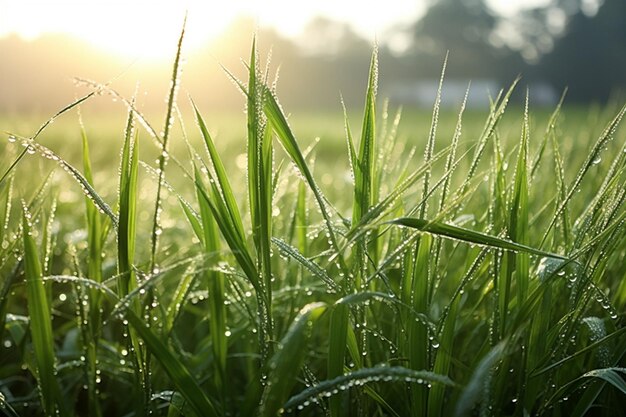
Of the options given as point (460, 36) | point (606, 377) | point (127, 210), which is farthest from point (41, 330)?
point (460, 36)

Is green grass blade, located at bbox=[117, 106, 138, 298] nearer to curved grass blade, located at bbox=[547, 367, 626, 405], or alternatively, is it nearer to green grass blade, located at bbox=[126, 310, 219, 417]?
green grass blade, located at bbox=[126, 310, 219, 417]

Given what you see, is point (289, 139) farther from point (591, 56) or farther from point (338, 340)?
point (591, 56)

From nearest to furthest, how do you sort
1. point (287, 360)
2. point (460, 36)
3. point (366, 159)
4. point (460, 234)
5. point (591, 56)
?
1. point (287, 360)
2. point (460, 234)
3. point (366, 159)
4. point (591, 56)
5. point (460, 36)

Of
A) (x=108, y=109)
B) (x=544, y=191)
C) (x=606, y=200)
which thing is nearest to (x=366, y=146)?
(x=606, y=200)

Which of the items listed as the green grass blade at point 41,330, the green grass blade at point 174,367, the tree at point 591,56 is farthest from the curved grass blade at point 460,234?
A: the tree at point 591,56

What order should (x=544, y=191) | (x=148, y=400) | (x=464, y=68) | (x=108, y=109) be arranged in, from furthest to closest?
(x=464, y=68)
(x=108, y=109)
(x=544, y=191)
(x=148, y=400)

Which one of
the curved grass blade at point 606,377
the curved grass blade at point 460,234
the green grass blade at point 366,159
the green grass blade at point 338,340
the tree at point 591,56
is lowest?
the curved grass blade at point 606,377

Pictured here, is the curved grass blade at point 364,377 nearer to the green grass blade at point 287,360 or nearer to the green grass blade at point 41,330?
the green grass blade at point 287,360

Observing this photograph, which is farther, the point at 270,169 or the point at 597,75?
the point at 597,75

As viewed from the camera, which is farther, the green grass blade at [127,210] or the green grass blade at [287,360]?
the green grass blade at [127,210]

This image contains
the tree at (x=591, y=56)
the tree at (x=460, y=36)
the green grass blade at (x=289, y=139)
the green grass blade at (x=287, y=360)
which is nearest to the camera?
the green grass blade at (x=287, y=360)

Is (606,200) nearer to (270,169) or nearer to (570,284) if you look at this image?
(570,284)
